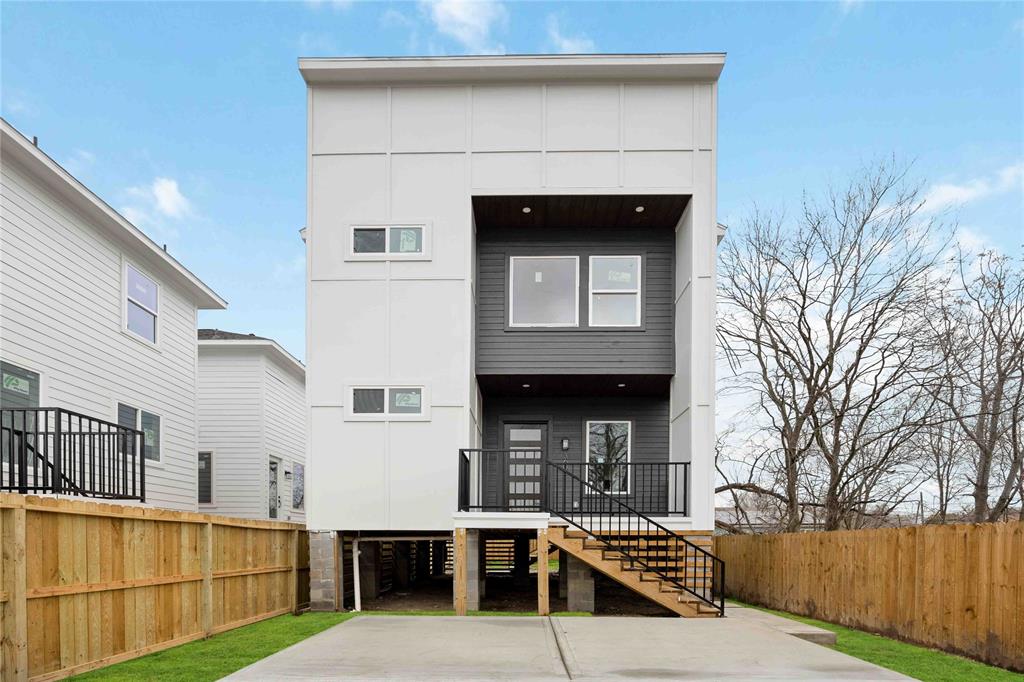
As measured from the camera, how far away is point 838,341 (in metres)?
20.2

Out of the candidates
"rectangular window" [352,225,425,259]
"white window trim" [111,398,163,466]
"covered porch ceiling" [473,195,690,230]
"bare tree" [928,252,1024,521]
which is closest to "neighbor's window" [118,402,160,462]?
"white window trim" [111,398,163,466]

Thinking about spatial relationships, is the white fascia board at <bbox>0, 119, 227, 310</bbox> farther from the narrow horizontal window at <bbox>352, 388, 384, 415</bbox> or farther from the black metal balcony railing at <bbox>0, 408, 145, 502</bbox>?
the narrow horizontal window at <bbox>352, 388, 384, 415</bbox>

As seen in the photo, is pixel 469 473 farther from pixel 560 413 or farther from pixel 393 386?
pixel 560 413

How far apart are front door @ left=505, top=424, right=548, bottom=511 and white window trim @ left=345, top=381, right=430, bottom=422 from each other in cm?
200

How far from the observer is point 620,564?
1170cm

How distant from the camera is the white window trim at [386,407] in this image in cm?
1295

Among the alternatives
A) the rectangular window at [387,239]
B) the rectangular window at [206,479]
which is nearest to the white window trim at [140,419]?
the rectangular window at [206,479]

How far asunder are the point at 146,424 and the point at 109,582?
8.54 metres

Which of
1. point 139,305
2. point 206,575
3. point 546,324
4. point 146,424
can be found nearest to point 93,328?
point 139,305

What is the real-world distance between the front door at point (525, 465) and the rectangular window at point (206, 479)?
8665 millimetres

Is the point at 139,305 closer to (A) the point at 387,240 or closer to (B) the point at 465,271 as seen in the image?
(A) the point at 387,240

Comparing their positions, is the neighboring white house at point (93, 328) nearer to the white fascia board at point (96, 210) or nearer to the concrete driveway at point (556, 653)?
the white fascia board at point (96, 210)

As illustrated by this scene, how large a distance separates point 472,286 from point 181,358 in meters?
7.20

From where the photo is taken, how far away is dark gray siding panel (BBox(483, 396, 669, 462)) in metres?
15.3
